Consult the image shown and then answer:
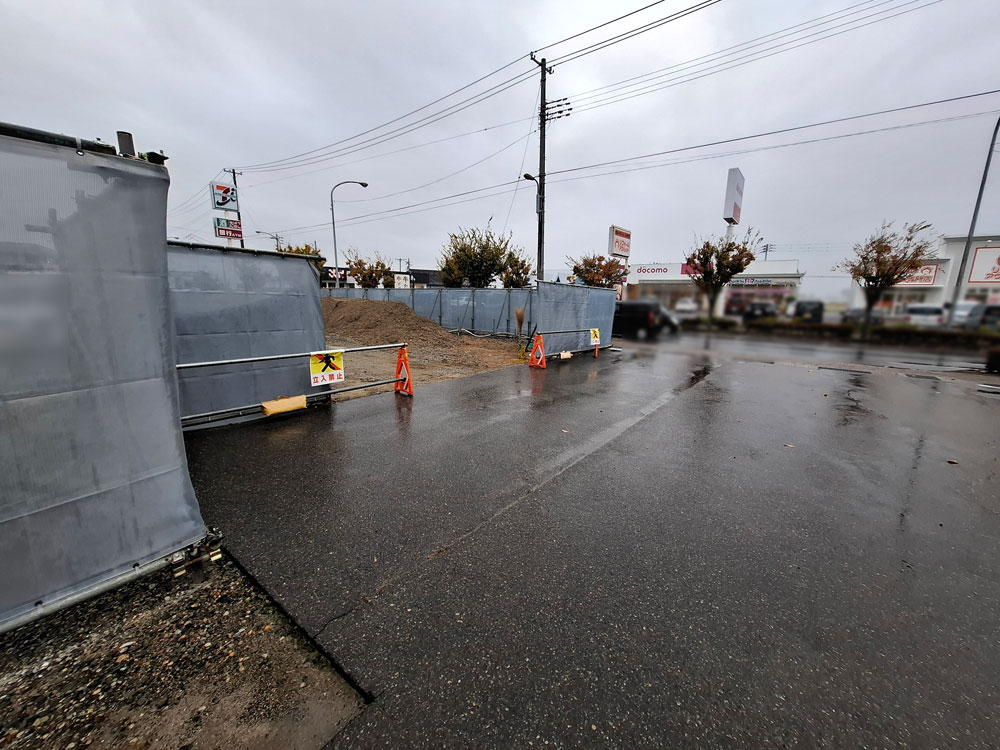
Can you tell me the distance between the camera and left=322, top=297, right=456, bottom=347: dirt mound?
15977 millimetres

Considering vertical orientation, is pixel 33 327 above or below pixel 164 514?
above

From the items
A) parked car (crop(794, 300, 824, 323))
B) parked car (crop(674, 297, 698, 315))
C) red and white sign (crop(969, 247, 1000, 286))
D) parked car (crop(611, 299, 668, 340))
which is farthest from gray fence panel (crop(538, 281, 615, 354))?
red and white sign (crop(969, 247, 1000, 286))

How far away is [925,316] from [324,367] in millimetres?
15365

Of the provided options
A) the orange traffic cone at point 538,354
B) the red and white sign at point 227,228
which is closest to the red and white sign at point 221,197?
the red and white sign at point 227,228

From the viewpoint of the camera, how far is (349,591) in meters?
2.35

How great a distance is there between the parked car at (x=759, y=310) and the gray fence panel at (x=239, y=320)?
10.6 metres

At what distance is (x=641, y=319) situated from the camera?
1559 centimetres

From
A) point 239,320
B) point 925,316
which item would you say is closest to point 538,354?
point 239,320

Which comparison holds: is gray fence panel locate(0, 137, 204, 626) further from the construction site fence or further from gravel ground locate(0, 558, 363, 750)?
the construction site fence

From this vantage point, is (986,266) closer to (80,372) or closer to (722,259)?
(722,259)

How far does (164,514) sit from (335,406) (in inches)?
164

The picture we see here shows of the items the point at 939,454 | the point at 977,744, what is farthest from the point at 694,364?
the point at 977,744

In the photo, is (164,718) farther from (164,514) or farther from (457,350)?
(457,350)

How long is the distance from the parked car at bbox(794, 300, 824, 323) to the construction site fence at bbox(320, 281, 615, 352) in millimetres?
5698
